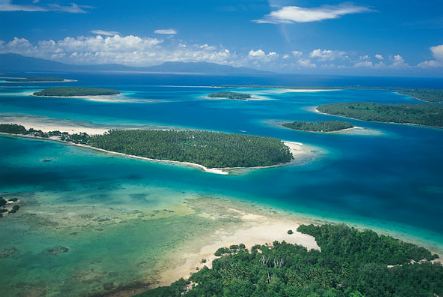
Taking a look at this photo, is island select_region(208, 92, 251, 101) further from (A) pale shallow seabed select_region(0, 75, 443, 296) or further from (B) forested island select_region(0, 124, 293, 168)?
(B) forested island select_region(0, 124, 293, 168)

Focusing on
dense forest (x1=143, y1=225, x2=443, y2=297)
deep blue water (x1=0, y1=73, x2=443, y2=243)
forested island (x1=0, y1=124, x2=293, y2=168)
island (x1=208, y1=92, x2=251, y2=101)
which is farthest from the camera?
island (x1=208, y1=92, x2=251, y2=101)

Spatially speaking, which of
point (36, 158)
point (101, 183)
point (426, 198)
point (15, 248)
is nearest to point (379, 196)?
point (426, 198)

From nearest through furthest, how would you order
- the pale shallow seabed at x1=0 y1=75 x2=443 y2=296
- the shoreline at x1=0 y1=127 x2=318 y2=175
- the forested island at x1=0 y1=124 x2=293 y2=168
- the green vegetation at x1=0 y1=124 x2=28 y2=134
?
the pale shallow seabed at x1=0 y1=75 x2=443 y2=296
the shoreline at x1=0 y1=127 x2=318 y2=175
the forested island at x1=0 y1=124 x2=293 y2=168
the green vegetation at x1=0 y1=124 x2=28 y2=134

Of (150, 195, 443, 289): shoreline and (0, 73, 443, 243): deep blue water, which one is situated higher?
(0, 73, 443, 243): deep blue water

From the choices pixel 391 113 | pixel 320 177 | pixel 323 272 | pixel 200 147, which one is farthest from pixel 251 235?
pixel 391 113

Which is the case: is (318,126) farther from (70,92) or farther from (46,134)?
(70,92)

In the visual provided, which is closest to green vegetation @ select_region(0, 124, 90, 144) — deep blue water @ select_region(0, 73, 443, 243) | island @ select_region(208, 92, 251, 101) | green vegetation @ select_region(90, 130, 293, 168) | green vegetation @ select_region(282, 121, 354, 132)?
green vegetation @ select_region(90, 130, 293, 168)
